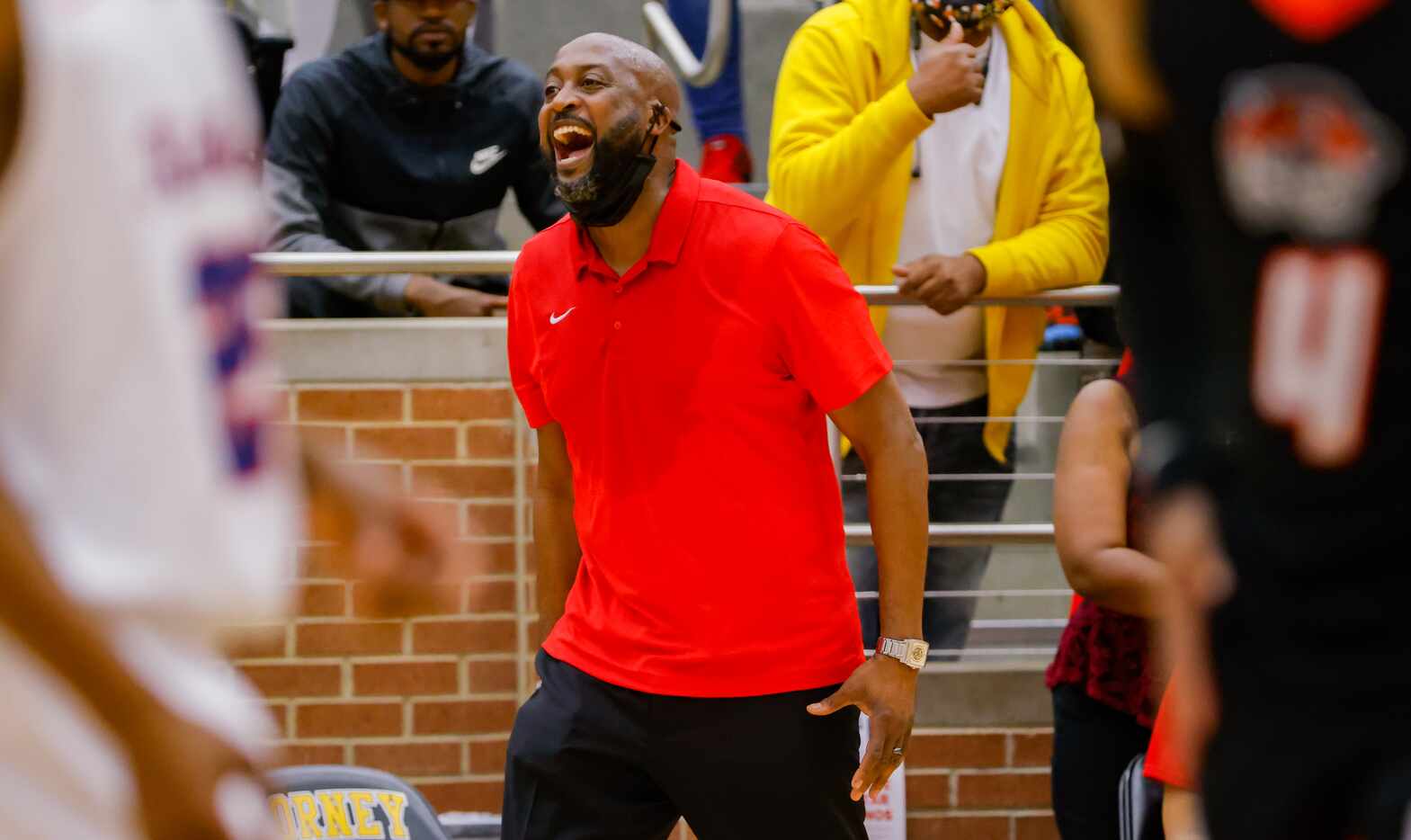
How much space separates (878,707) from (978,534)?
3.76ft

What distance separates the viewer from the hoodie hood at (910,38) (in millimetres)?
4699

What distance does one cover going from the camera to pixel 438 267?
15.5ft

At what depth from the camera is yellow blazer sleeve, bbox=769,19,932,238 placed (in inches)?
174

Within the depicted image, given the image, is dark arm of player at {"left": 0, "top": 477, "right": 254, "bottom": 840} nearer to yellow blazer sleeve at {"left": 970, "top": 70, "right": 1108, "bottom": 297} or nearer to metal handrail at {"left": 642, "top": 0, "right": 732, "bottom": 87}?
yellow blazer sleeve at {"left": 970, "top": 70, "right": 1108, "bottom": 297}

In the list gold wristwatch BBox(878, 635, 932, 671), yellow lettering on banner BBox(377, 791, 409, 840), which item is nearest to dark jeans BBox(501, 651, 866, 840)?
gold wristwatch BBox(878, 635, 932, 671)

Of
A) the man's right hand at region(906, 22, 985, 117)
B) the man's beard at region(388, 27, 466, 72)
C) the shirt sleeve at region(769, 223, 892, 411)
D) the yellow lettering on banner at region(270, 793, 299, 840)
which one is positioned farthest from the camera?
the man's beard at region(388, 27, 466, 72)

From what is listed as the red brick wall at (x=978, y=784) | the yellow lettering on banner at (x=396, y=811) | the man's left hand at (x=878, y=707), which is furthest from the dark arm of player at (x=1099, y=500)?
the yellow lettering on banner at (x=396, y=811)

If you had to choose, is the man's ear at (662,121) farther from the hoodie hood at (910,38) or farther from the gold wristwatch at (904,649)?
the gold wristwatch at (904,649)

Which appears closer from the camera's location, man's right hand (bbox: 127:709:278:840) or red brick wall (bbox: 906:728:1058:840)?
man's right hand (bbox: 127:709:278:840)

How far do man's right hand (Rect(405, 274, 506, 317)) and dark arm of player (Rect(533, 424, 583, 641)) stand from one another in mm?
1032

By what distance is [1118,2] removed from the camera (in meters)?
1.43

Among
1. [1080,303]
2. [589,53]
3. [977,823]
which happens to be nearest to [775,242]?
[589,53]

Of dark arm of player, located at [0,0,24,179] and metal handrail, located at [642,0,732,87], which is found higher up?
metal handrail, located at [642,0,732,87]

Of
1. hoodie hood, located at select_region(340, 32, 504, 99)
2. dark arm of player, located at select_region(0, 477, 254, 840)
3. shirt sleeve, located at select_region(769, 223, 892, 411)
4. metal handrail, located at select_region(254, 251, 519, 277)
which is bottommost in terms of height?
dark arm of player, located at select_region(0, 477, 254, 840)
